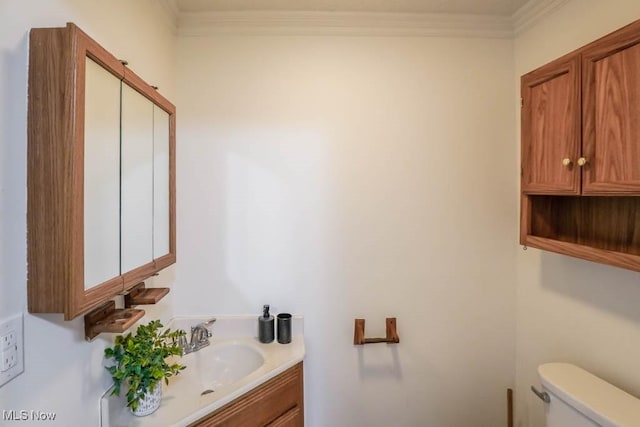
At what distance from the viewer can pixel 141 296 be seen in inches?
46.7

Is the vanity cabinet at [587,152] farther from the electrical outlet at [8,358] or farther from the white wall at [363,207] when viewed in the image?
the electrical outlet at [8,358]

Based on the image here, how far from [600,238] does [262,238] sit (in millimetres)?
1550

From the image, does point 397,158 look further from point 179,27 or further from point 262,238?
point 179,27

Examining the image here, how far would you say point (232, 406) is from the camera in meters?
1.15

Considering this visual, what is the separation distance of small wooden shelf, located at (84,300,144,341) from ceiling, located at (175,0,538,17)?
5.02 feet

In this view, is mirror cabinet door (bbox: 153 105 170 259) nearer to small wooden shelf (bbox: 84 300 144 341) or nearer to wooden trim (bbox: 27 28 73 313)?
small wooden shelf (bbox: 84 300 144 341)

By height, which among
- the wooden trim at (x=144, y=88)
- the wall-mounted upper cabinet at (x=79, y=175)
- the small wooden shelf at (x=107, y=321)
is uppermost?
the wooden trim at (x=144, y=88)

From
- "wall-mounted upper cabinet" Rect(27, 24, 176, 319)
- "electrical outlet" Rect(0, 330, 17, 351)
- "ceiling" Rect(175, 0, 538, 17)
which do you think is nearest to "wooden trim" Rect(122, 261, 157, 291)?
"wall-mounted upper cabinet" Rect(27, 24, 176, 319)

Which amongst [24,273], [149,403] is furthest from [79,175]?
[149,403]

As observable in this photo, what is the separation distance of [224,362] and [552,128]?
1851mm

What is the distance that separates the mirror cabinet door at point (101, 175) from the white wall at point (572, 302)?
1835 millimetres

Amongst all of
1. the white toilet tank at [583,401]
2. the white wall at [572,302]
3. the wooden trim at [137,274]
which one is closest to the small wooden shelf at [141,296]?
the wooden trim at [137,274]

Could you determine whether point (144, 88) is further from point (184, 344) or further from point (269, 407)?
point (269, 407)

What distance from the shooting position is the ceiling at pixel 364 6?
5.18 ft
